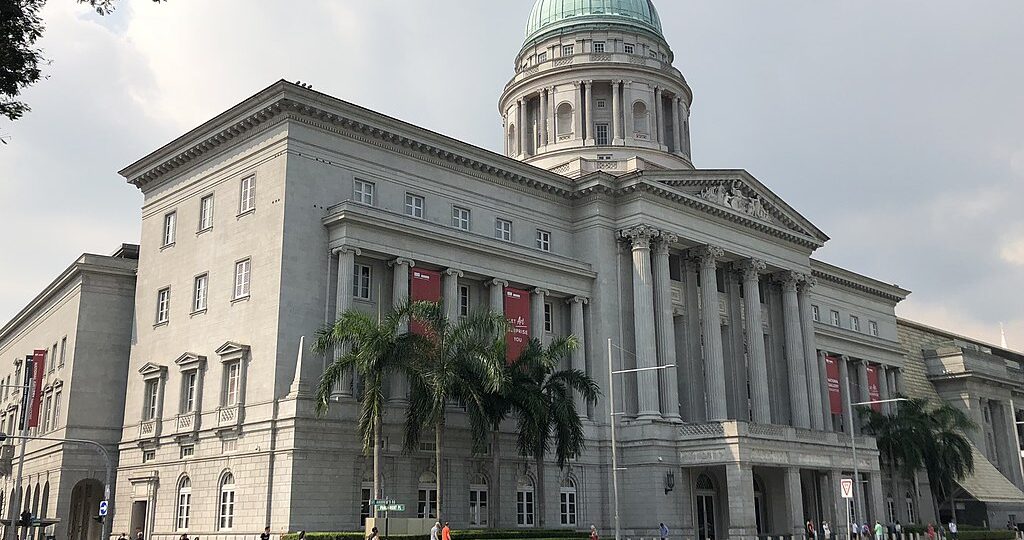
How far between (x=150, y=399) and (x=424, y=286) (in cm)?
1509

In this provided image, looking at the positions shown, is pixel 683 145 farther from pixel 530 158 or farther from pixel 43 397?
pixel 43 397

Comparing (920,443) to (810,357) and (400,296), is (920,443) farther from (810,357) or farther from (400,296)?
(400,296)

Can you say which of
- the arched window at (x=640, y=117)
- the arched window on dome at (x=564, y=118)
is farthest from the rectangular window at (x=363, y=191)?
the arched window at (x=640, y=117)

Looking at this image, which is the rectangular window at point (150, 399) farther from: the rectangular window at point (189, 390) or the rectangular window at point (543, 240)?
the rectangular window at point (543, 240)

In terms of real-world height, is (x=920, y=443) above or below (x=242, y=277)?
below

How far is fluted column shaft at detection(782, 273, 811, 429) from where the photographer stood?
6469 cm

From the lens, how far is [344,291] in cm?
4441

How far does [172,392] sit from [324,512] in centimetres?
1158

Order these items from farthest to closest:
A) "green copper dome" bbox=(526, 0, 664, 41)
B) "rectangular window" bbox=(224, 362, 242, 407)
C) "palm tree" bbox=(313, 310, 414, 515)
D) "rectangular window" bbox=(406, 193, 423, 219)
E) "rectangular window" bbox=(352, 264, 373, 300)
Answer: "green copper dome" bbox=(526, 0, 664, 41), "rectangular window" bbox=(406, 193, 423, 219), "rectangular window" bbox=(352, 264, 373, 300), "rectangular window" bbox=(224, 362, 242, 407), "palm tree" bbox=(313, 310, 414, 515)

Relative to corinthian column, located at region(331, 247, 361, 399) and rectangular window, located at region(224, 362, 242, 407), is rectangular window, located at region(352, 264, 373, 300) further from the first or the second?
rectangular window, located at region(224, 362, 242, 407)

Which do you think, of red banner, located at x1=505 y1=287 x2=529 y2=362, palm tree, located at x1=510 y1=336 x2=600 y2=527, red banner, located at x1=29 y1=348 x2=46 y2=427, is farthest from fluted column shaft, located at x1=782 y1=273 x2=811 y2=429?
red banner, located at x1=29 y1=348 x2=46 y2=427

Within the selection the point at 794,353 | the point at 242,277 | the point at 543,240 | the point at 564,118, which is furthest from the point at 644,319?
the point at 564,118

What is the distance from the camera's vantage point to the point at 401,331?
151ft

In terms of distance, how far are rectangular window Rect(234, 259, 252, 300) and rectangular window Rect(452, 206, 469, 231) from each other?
11099mm
